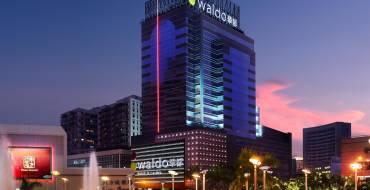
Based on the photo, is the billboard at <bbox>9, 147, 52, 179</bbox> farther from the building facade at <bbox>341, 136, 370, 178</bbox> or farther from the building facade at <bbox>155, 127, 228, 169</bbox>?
the building facade at <bbox>155, 127, 228, 169</bbox>

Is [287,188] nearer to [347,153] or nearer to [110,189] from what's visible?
[347,153]

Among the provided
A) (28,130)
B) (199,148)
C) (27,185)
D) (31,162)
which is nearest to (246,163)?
(27,185)

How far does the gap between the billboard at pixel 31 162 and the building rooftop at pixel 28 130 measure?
2209 millimetres

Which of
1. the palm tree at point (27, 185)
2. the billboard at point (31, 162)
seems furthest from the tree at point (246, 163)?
the palm tree at point (27, 185)

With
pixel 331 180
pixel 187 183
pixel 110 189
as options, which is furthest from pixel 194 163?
pixel 331 180

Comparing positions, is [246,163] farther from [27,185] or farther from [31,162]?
[31,162]

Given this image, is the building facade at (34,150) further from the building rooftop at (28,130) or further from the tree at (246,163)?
the tree at (246,163)

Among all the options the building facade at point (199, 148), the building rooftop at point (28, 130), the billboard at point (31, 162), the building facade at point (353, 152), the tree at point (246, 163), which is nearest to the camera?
the tree at point (246, 163)

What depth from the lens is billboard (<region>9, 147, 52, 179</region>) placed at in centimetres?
8057

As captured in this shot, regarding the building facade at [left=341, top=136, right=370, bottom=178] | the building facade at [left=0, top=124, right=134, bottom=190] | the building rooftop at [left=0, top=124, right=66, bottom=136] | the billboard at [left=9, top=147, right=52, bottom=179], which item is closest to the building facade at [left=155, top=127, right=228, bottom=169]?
the building facade at [left=341, top=136, right=370, bottom=178]

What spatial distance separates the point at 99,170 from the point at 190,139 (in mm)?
99011

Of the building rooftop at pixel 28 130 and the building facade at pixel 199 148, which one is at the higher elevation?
the building rooftop at pixel 28 130

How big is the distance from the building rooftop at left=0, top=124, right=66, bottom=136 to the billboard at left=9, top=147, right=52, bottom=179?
2209mm

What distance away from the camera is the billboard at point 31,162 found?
80.6m
